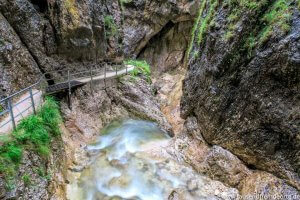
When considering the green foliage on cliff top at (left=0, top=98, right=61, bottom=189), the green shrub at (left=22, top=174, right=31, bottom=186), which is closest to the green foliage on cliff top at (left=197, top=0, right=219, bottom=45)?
the green foliage on cliff top at (left=0, top=98, right=61, bottom=189)

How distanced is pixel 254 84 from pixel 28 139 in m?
6.66

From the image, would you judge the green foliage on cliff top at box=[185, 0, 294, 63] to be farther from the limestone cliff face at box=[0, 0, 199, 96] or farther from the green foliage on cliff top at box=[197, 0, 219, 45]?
the limestone cliff face at box=[0, 0, 199, 96]

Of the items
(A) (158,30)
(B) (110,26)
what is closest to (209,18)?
(B) (110,26)

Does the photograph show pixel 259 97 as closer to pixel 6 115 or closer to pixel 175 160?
pixel 175 160

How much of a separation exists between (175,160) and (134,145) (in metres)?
1.97

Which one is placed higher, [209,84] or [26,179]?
[209,84]

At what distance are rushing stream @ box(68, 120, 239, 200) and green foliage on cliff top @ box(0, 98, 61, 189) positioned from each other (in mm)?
1778

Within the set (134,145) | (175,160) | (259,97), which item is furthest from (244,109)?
(134,145)

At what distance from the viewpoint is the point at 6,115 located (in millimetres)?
7695

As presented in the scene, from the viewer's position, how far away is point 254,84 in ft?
23.4

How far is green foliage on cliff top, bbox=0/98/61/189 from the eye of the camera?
17.8 feet

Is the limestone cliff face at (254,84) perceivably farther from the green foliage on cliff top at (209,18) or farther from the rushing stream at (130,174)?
the rushing stream at (130,174)

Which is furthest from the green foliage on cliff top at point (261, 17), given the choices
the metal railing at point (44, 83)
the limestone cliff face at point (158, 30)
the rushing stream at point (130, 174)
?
the limestone cliff face at point (158, 30)

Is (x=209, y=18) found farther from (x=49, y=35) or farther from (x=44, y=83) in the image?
(x=44, y=83)
